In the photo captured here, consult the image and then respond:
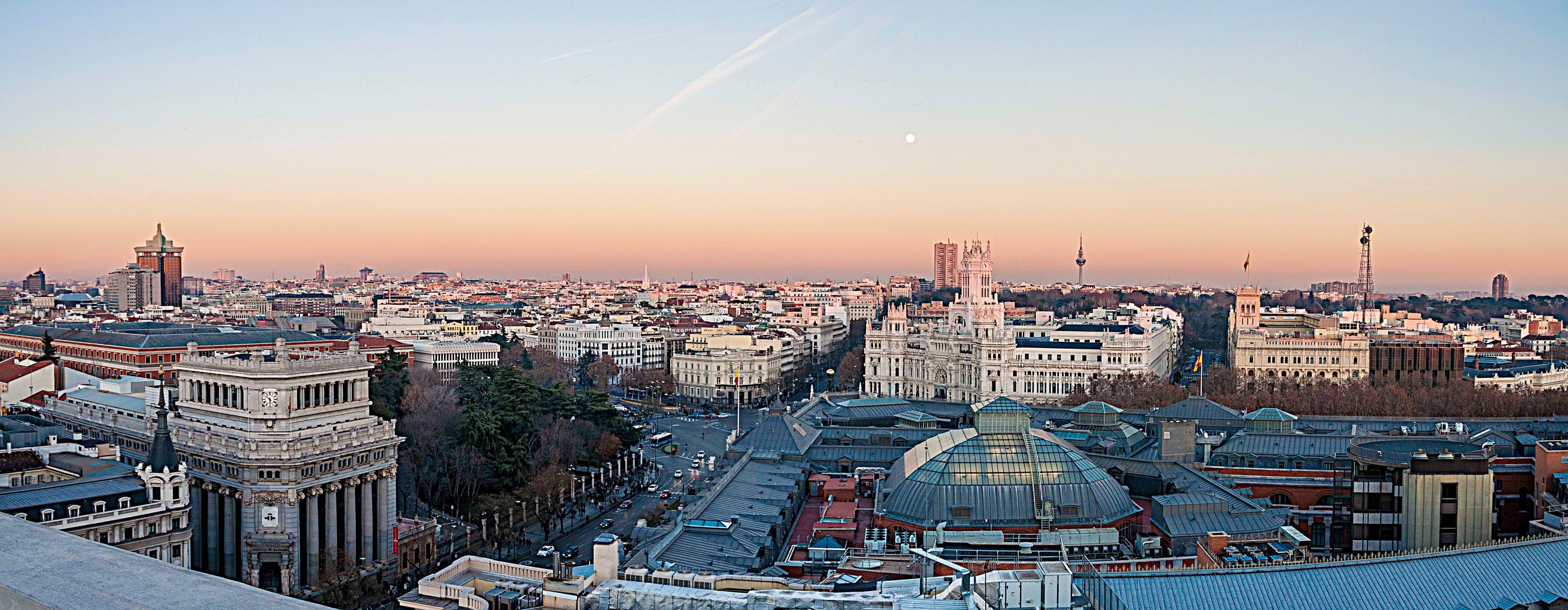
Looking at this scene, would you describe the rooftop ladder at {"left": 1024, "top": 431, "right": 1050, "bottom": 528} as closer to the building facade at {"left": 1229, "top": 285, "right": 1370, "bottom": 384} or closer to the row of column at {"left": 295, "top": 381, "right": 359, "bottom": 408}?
the row of column at {"left": 295, "top": 381, "right": 359, "bottom": 408}

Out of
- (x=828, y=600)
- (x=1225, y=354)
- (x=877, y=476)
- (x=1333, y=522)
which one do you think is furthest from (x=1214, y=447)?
(x=1225, y=354)

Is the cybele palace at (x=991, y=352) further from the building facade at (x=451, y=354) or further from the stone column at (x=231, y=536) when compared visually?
the stone column at (x=231, y=536)

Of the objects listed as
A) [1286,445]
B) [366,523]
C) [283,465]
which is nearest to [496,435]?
[366,523]

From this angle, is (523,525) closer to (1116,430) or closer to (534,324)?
(1116,430)

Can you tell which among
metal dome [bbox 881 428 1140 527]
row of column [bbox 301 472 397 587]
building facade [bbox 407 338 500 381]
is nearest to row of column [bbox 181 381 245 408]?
row of column [bbox 301 472 397 587]

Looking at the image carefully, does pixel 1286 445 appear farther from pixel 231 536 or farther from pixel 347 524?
pixel 231 536
